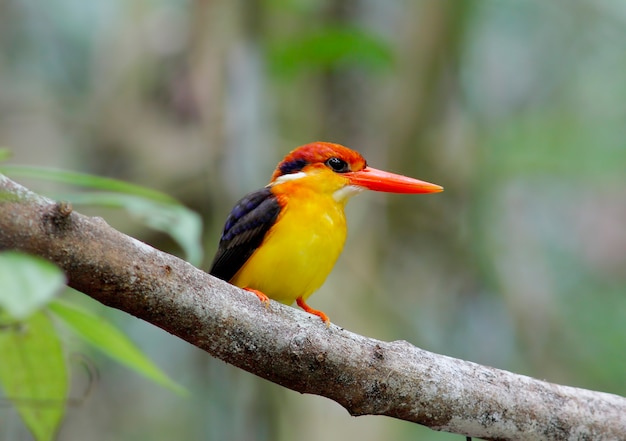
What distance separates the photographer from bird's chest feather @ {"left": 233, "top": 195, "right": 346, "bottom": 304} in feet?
9.30

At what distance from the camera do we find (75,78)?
230 inches

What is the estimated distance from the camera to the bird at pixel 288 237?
9.32 feet

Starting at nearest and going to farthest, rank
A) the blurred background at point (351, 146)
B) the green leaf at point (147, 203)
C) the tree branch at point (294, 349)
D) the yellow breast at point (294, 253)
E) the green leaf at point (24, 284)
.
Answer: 1. the green leaf at point (24, 284)
2. the tree branch at point (294, 349)
3. the green leaf at point (147, 203)
4. the yellow breast at point (294, 253)
5. the blurred background at point (351, 146)

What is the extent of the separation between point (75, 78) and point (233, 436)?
10.6ft

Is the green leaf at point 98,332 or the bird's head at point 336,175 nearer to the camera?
the green leaf at point 98,332

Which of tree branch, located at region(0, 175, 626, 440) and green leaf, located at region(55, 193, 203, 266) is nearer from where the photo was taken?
tree branch, located at region(0, 175, 626, 440)

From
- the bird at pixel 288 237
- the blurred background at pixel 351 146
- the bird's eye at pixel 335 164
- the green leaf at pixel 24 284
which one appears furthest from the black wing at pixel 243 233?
the green leaf at pixel 24 284

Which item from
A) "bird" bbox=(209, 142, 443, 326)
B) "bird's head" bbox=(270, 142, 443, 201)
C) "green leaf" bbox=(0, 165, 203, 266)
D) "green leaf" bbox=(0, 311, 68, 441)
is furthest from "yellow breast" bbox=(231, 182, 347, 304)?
"green leaf" bbox=(0, 311, 68, 441)

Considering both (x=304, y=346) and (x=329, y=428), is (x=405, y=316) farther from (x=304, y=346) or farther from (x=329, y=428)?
(x=304, y=346)

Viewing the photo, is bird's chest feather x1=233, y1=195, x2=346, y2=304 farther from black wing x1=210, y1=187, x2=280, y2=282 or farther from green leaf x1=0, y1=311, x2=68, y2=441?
green leaf x1=0, y1=311, x2=68, y2=441

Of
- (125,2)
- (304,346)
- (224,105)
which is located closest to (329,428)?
(224,105)

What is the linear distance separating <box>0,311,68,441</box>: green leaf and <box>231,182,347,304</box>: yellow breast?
115 cm

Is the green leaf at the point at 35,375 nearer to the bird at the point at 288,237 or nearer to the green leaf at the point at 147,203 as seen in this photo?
the green leaf at the point at 147,203

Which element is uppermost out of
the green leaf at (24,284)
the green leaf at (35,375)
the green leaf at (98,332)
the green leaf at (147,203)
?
the green leaf at (147,203)
